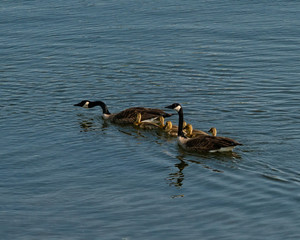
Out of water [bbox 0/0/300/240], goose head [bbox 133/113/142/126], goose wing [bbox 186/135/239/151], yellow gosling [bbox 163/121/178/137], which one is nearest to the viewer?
water [bbox 0/0/300/240]

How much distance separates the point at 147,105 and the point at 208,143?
18.3 ft

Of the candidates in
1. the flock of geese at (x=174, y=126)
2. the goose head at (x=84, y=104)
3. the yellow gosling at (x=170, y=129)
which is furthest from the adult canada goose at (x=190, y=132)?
the goose head at (x=84, y=104)

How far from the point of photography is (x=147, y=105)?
24.4m

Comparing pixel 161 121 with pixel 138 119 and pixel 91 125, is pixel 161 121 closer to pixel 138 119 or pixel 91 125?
pixel 138 119

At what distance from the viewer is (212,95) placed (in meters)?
24.8

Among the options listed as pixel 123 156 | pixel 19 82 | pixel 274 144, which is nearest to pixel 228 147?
pixel 274 144

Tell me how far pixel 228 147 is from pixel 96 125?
651 cm

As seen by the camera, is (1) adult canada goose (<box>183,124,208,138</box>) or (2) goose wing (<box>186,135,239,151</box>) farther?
(1) adult canada goose (<box>183,124,208,138</box>)

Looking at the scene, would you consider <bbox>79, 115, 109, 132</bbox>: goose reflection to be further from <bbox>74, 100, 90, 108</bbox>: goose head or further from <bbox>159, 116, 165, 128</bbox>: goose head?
<bbox>159, 116, 165, 128</bbox>: goose head

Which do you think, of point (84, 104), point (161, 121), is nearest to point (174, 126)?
point (161, 121)

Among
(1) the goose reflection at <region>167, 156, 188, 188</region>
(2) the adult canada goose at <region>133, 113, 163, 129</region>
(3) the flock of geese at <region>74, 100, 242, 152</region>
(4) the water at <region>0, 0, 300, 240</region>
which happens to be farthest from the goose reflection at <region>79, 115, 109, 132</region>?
(1) the goose reflection at <region>167, 156, 188, 188</region>

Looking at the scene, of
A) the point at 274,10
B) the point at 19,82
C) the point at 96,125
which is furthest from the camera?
the point at 274,10

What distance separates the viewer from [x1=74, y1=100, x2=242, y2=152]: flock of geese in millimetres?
19141

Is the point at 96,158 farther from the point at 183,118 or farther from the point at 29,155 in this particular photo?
the point at 183,118
